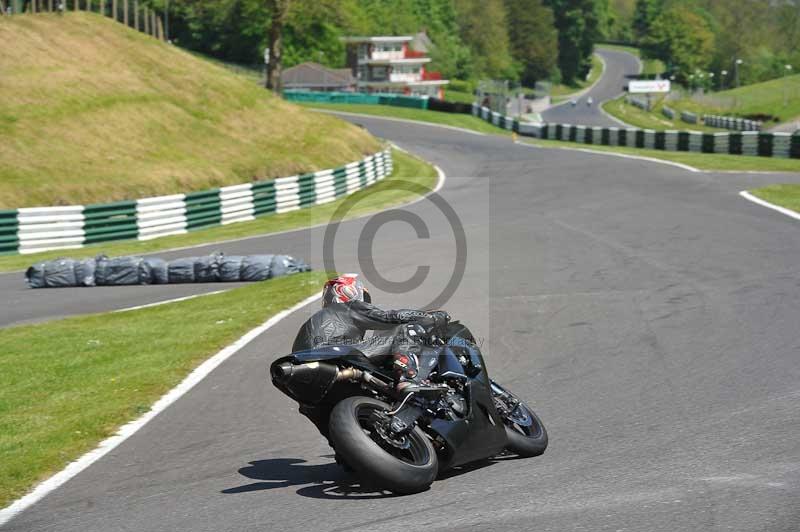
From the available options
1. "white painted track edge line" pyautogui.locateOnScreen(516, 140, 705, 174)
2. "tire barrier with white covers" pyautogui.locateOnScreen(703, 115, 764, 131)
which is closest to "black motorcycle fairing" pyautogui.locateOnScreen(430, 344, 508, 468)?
"white painted track edge line" pyautogui.locateOnScreen(516, 140, 705, 174)

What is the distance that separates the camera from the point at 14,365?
12586 millimetres

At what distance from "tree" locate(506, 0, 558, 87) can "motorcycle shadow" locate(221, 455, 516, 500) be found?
7278 inches

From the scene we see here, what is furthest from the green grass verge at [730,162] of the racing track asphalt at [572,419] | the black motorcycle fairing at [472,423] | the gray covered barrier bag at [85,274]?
the black motorcycle fairing at [472,423]

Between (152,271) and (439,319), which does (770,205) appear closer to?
(152,271)

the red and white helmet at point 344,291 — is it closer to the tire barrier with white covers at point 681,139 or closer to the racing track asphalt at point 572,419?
the racing track asphalt at point 572,419

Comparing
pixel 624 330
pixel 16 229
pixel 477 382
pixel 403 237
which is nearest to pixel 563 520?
pixel 477 382

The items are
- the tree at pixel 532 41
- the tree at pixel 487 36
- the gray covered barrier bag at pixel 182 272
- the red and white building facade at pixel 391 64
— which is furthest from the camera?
the tree at pixel 532 41

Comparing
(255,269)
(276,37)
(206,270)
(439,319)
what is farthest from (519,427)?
(276,37)

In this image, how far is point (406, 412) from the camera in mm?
6922

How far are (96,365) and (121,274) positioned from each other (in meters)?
8.49

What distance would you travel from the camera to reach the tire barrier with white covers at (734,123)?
90.7 m

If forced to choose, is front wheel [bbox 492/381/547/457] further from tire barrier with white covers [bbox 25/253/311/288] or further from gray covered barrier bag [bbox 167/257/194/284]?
gray covered barrier bag [bbox 167/257/194/284]

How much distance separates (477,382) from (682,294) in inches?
321

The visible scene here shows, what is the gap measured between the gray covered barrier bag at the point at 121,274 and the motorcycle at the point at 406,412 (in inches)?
542
